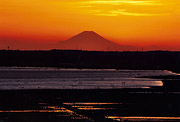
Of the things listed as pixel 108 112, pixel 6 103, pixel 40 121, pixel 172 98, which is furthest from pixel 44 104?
pixel 172 98

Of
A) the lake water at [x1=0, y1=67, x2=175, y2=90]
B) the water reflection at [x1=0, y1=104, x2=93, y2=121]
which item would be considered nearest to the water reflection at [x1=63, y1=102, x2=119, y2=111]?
the water reflection at [x1=0, y1=104, x2=93, y2=121]

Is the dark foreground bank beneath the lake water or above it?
beneath

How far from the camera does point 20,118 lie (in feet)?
105

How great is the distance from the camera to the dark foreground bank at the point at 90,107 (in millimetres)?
32719

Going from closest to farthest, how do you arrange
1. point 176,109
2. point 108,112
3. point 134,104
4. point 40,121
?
point 40,121
point 108,112
point 176,109
point 134,104

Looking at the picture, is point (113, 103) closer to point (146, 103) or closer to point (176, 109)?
point (146, 103)

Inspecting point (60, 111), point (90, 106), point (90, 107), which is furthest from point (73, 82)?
point (60, 111)

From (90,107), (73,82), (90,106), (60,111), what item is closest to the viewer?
(60,111)

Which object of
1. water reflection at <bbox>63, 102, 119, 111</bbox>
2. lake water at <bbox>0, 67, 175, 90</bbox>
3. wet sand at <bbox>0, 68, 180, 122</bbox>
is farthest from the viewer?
lake water at <bbox>0, 67, 175, 90</bbox>

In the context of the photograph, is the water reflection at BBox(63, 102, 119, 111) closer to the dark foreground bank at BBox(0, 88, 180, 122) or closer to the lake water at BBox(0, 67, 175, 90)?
the dark foreground bank at BBox(0, 88, 180, 122)

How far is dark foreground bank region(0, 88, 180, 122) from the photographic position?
107ft

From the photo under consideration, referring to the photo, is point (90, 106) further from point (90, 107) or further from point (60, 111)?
point (60, 111)

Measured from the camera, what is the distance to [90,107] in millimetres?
39031

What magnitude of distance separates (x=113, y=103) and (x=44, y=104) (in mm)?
5842
